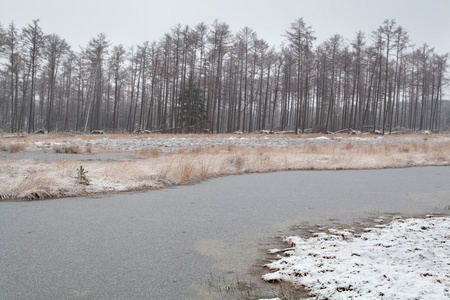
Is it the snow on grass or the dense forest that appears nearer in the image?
the snow on grass

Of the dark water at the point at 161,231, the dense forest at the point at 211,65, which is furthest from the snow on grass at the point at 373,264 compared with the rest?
the dense forest at the point at 211,65

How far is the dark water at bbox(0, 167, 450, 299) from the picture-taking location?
2.69 metres

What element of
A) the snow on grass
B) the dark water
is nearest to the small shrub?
the dark water

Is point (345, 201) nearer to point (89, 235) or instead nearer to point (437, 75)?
point (89, 235)

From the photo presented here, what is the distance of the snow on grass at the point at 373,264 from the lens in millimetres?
2211

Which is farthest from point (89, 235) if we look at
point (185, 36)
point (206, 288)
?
point (185, 36)

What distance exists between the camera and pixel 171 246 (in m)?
3.63

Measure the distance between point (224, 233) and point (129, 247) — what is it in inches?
47.7

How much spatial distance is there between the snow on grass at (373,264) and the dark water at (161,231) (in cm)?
44

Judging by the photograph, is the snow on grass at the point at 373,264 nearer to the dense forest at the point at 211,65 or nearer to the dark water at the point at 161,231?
the dark water at the point at 161,231

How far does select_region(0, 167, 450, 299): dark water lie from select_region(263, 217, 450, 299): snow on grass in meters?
0.44

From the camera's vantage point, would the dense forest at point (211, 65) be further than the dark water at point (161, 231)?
Yes

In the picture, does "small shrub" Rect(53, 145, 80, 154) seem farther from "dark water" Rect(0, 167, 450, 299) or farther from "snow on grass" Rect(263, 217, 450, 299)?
"snow on grass" Rect(263, 217, 450, 299)

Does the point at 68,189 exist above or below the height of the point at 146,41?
below
